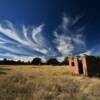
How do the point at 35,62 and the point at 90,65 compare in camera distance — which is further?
the point at 35,62

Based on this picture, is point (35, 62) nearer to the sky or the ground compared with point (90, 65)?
nearer to the sky

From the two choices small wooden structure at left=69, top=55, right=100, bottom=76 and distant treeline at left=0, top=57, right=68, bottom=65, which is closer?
small wooden structure at left=69, top=55, right=100, bottom=76

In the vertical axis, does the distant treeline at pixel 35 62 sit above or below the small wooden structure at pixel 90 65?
above

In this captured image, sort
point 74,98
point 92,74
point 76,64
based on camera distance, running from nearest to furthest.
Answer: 1. point 74,98
2. point 92,74
3. point 76,64

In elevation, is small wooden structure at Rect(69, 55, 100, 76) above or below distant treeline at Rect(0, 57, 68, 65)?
below

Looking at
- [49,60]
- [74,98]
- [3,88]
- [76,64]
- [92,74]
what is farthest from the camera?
[49,60]

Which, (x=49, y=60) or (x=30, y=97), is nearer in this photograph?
Result: (x=30, y=97)

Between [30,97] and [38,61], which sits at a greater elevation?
[38,61]

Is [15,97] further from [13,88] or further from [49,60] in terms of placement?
[49,60]

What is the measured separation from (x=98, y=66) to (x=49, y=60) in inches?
2805

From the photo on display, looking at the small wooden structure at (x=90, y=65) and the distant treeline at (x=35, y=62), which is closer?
the small wooden structure at (x=90, y=65)

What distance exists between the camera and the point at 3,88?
14258 millimetres

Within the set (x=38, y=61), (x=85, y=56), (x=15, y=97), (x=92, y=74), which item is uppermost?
(x=38, y=61)

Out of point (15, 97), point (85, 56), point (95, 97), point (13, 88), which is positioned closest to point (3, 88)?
point (13, 88)
